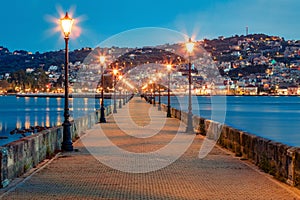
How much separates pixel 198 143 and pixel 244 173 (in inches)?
278

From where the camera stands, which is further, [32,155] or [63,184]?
[32,155]

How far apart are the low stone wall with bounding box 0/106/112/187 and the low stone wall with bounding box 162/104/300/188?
5631mm

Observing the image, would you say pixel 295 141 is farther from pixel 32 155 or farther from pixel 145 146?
pixel 32 155

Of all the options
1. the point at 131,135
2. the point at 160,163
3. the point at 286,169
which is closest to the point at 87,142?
the point at 131,135

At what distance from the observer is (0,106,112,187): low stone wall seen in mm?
9789

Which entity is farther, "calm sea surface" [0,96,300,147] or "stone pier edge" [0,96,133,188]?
"calm sea surface" [0,96,300,147]

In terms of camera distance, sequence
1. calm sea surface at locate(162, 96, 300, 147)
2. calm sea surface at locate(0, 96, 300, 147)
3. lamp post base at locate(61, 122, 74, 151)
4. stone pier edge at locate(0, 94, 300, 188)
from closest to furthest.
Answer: stone pier edge at locate(0, 94, 300, 188), lamp post base at locate(61, 122, 74, 151), calm sea surface at locate(162, 96, 300, 147), calm sea surface at locate(0, 96, 300, 147)

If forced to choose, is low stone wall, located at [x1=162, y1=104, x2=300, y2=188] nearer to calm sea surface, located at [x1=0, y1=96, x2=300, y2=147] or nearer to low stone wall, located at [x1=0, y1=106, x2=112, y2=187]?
low stone wall, located at [x1=0, y1=106, x2=112, y2=187]

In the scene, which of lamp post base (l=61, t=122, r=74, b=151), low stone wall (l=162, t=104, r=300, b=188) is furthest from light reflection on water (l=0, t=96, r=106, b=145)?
low stone wall (l=162, t=104, r=300, b=188)

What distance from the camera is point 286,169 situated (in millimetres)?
10445

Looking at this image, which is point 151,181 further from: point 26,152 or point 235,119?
point 235,119

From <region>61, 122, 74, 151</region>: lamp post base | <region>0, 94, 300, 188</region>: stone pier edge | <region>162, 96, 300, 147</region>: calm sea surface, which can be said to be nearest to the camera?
<region>0, 94, 300, 188</region>: stone pier edge

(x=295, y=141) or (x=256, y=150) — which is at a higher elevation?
(x=256, y=150)

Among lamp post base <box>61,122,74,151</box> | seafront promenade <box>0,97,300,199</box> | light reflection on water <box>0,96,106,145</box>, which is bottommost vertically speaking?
light reflection on water <box>0,96,106,145</box>
